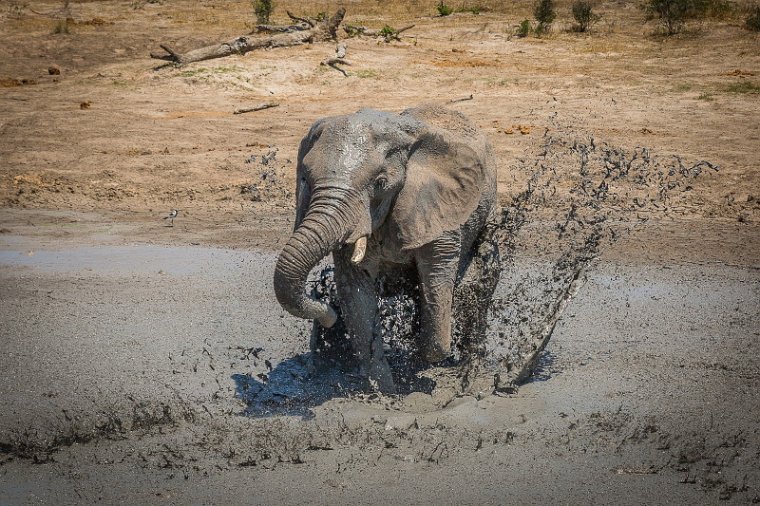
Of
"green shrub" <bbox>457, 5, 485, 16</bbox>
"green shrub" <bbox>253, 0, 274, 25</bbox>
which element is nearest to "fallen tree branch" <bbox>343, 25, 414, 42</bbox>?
"green shrub" <bbox>253, 0, 274, 25</bbox>

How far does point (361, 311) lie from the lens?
6.05m

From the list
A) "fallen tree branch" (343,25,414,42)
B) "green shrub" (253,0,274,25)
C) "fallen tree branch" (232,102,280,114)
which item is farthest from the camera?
"green shrub" (253,0,274,25)

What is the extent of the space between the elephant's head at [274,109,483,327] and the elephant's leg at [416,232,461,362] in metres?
0.13

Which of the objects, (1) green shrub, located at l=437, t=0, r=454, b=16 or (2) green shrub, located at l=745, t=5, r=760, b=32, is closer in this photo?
(2) green shrub, located at l=745, t=5, r=760, b=32

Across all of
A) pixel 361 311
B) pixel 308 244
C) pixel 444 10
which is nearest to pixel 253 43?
pixel 444 10

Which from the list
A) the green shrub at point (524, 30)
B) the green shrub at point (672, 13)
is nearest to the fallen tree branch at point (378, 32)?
the green shrub at point (524, 30)

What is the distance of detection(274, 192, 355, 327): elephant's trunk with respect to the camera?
200 inches

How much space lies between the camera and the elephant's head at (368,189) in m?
5.14

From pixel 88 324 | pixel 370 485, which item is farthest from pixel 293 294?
pixel 88 324

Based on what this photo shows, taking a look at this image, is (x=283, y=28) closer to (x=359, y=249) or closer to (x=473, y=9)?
(x=473, y=9)

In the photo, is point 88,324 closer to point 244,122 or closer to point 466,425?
point 466,425

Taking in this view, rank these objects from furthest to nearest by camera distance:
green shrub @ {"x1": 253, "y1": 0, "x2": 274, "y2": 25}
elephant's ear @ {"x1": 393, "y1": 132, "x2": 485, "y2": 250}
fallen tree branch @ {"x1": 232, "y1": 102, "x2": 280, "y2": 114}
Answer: green shrub @ {"x1": 253, "y1": 0, "x2": 274, "y2": 25} → fallen tree branch @ {"x1": 232, "y1": 102, "x2": 280, "y2": 114} → elephant's ear @ {"x1": 393, "y1": 132, "x2": 485, "y2": 250}

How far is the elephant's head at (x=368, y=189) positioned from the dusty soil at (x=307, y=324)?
3.75 feet

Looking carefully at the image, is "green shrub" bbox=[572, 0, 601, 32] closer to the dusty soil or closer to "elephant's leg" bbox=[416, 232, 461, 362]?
the dusty soil
